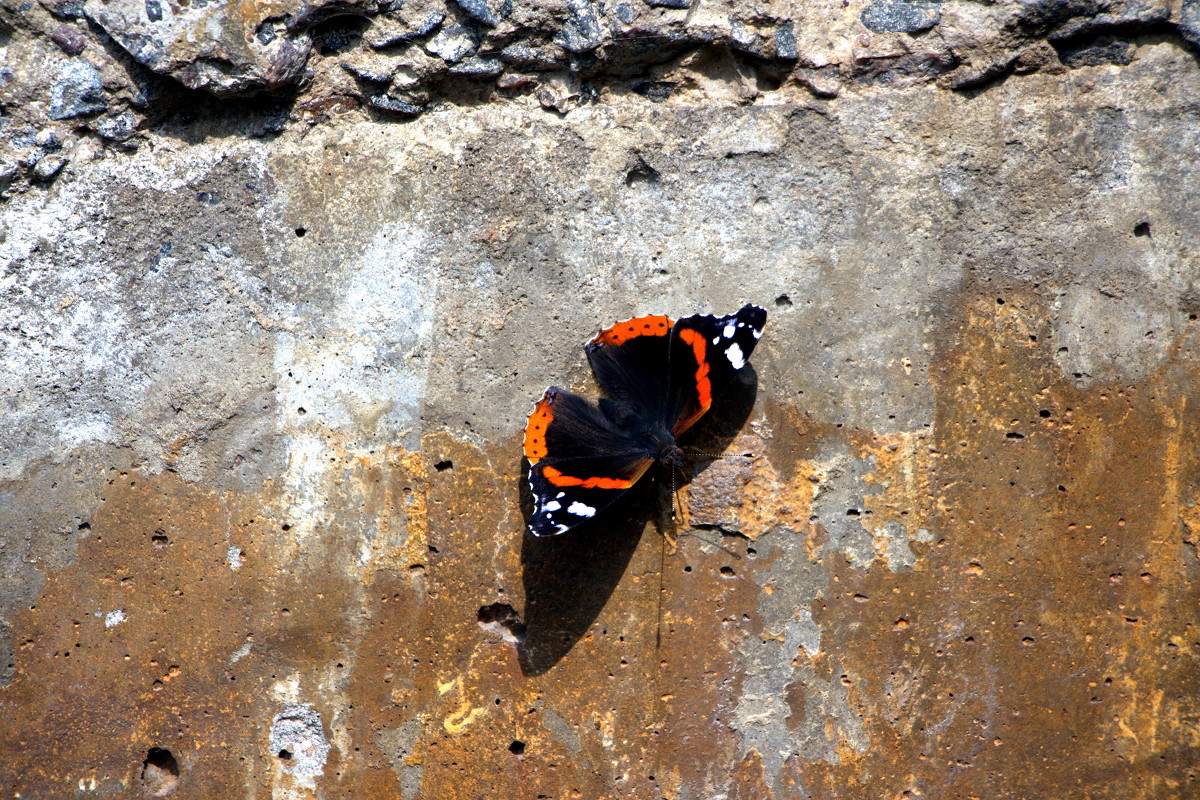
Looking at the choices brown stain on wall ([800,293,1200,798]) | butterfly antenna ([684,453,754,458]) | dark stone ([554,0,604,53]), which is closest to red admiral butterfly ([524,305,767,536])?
butterfly antenna ([684,453,754,458])

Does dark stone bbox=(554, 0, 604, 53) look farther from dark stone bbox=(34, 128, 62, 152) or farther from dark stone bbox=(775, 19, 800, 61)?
dark stone bbox=(34, 128, 62, 152)

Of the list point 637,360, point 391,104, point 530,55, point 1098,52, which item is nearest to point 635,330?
point 637,360

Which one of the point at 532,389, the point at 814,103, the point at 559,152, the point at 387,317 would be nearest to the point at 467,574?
the point at 532,389

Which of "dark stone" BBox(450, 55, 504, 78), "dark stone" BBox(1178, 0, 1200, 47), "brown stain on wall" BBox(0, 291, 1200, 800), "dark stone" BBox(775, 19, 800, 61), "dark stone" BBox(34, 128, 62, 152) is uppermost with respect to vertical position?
"dark stone" BBox(1178, 0, 1200, 47)

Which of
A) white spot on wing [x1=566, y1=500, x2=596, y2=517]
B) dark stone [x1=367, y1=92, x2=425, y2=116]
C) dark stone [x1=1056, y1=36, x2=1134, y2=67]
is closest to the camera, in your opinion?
white spot on wing [x1=566, y1=500, x2=596, y2=517]

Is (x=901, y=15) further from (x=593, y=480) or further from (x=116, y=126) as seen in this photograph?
(x=116, y=126)
